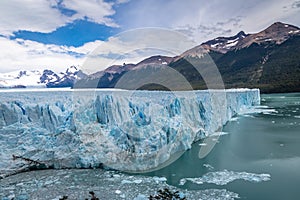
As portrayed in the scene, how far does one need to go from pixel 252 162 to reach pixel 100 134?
12.8 ft

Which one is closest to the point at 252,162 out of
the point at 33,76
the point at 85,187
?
the point at 85,187

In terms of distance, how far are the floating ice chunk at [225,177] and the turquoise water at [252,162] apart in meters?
0.10

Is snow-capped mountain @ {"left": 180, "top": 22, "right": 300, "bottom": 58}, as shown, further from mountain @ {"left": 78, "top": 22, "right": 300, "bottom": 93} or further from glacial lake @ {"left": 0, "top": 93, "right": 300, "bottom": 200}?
glacial lake @ {"left": 0, "top": 93, "right": 300, "bottom": 200}

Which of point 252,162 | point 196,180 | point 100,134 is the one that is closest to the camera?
point 196,180

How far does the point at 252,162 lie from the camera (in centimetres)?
642

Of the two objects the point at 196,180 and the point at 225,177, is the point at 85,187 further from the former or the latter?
the point at 225,177

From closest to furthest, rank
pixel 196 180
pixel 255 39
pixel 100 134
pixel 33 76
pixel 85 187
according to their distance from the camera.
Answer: pixel 85 187 → pixel 196 180 → pixel 100 134 → pixel 255 39 → pixel 33 76

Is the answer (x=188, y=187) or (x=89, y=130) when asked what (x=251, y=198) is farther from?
(x=89, y=130)

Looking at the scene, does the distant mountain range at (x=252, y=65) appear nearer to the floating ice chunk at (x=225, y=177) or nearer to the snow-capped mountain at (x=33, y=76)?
the floating ice chunk at (x=225, y=177)

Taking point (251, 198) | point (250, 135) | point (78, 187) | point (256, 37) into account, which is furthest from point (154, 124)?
point (256, 37)

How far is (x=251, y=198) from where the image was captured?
4328mm

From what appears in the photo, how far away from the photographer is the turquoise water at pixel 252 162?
4.73 m

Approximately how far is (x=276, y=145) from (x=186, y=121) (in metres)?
2.87

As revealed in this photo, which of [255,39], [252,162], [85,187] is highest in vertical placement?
[255,39]
